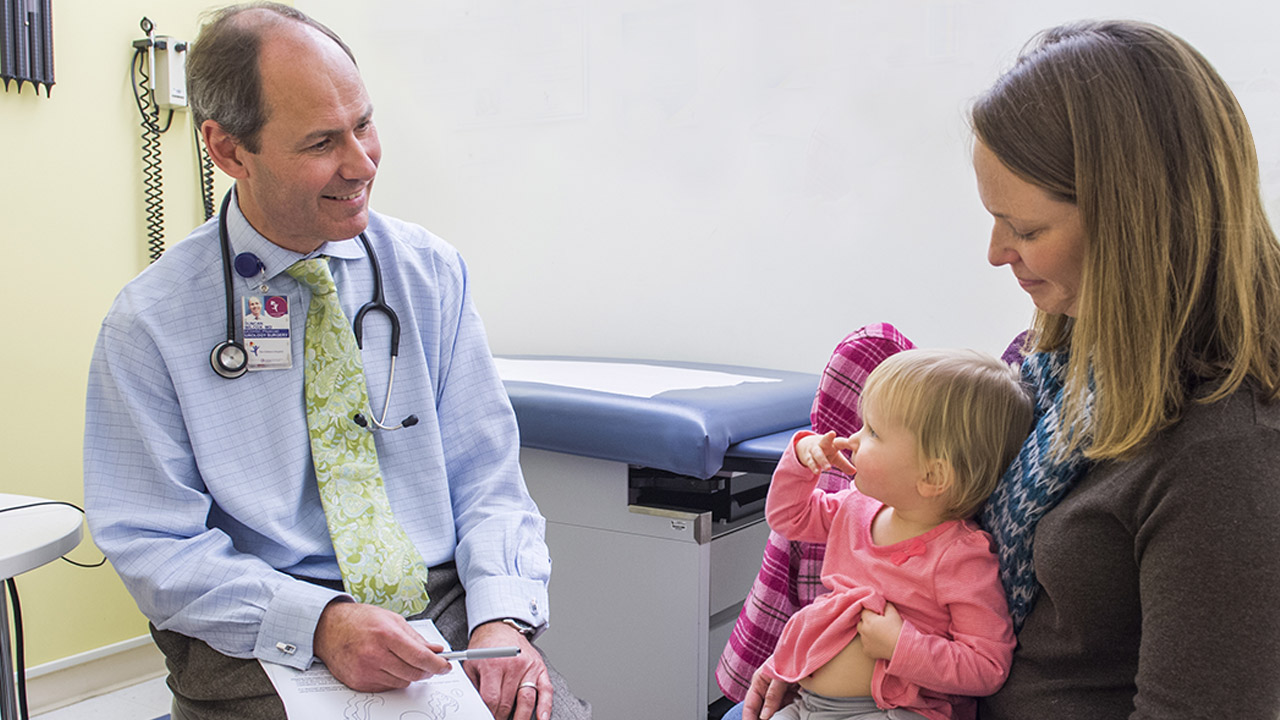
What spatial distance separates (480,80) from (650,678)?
1.82m

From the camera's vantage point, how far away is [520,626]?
133 centimetres

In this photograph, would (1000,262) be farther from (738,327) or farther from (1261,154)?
(738,327)

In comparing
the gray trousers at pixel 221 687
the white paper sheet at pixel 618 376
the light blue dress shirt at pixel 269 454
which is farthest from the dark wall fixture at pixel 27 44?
the gray trousers at pixel 221 687

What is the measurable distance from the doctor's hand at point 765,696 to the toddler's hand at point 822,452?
0.91 ft

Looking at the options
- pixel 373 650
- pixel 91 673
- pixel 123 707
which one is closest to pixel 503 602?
pixel 373 650

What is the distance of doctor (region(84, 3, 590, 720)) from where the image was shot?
4.00 ft

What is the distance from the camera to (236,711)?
124cm

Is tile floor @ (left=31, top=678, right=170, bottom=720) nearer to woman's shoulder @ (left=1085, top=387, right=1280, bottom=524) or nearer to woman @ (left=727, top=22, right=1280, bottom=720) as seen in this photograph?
woman @ (left=727, top=22, right=1280, bottom=720)

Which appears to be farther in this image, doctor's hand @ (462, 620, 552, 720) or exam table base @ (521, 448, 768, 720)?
exam table base @ (521, 448, 768, 720)

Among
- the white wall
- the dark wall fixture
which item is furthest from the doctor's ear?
the dark wall fixture

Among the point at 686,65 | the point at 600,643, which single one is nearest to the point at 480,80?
the point at 686,65

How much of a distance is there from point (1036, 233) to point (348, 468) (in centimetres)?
95

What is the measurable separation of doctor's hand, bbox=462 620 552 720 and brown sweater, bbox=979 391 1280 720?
655 millimetres

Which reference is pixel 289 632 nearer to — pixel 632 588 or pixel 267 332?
pixel 267 332
